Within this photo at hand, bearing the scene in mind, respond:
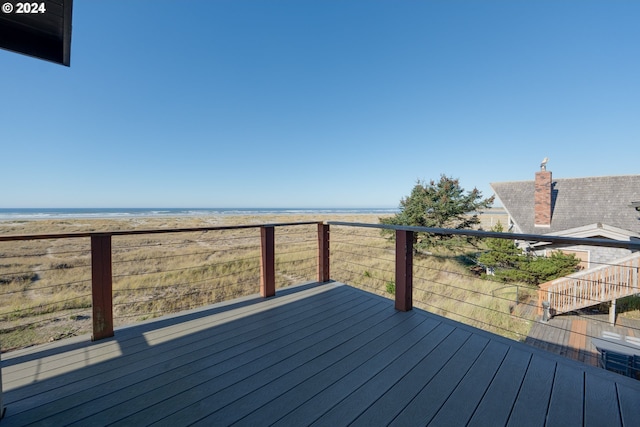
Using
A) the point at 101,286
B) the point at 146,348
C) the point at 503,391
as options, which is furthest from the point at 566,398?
the point at 101,286

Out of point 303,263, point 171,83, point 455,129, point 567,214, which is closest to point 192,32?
point 171,83

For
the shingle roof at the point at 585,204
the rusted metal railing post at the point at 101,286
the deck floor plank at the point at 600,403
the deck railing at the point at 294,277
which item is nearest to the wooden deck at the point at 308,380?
the deck floor plank at the point at 600,403

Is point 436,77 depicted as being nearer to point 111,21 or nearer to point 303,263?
point 303,263

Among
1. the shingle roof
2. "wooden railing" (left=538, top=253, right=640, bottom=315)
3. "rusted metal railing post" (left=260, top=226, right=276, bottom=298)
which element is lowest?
"wooden railing" (left=538, top=253, right=640, bottom=315)

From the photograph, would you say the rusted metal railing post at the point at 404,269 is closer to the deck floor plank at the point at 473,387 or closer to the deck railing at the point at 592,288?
the deck floor plank at the point at 473,387

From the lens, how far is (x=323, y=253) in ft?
10.2

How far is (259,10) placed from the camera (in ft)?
19.9

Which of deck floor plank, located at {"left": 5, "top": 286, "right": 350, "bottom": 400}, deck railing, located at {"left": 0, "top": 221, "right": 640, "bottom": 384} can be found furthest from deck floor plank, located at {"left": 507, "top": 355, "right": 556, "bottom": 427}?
deck floor plank, located at {"left": 5, "top": 286, "right": 350, "bottom": 400}

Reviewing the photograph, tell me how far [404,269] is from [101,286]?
2391 millimetres

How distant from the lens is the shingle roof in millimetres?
7098

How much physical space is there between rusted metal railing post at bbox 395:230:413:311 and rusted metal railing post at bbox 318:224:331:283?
1.04 metres

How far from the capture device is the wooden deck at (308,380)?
41.4 inches

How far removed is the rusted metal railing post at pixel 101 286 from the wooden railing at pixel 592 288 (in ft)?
21.1

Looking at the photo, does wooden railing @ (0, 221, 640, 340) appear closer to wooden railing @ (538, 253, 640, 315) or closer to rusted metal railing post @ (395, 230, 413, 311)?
rusted metal railing post @ (395, 230, 413, 311)
